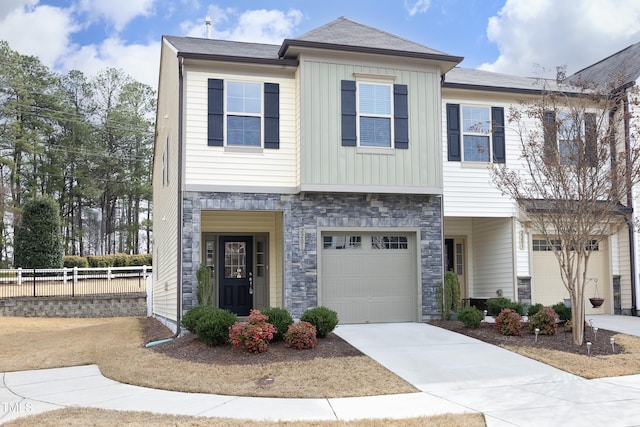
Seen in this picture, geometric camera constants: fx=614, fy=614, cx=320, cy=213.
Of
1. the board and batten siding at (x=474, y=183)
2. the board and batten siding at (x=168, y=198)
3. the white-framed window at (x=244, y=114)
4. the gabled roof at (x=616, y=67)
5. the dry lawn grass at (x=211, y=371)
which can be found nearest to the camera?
the dry lawn grass at (x=211, y=371)

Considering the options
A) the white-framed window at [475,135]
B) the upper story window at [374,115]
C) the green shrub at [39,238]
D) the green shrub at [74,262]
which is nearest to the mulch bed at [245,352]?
the upper story window at [374,115]

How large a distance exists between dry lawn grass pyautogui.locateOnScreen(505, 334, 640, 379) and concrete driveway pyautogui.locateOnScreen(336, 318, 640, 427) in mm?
210

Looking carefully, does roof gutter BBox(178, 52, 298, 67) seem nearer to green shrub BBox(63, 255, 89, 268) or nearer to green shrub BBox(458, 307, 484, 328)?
green shrub BBox(458, 307, 484, 328)

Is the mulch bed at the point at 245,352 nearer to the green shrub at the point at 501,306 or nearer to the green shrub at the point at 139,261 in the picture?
the green shrub at the point at 501,306

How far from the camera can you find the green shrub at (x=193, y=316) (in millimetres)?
11141

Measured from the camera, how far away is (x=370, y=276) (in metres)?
13.5

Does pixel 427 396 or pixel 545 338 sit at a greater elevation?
pixel 545 338

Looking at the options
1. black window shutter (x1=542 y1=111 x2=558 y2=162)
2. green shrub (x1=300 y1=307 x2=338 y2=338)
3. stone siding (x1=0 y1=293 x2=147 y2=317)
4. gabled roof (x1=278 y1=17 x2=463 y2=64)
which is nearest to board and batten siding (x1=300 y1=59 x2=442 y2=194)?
gabled roof (x1=278 y1=17 x2=463 y2=64)

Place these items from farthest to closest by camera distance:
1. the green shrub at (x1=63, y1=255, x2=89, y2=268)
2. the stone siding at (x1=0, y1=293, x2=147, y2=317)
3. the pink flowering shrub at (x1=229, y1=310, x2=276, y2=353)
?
1. the green shrub at (x1=63, y1=255, x2=89, y2=268)
2. the stone siding at (x1=0, y1=293, x2=147, y2=317)
3. the pink flowering shrub at (x1=229, y1=310, x2=276, y2=353)

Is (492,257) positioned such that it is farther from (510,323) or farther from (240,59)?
(240,59)

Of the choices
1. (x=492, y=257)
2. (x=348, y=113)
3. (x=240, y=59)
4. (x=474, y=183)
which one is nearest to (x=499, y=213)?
(x=474, y=183)

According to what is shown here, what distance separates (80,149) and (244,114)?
30.1m

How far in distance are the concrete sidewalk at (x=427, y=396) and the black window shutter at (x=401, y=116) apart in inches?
184

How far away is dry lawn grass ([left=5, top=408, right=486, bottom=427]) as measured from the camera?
643 centimetres
